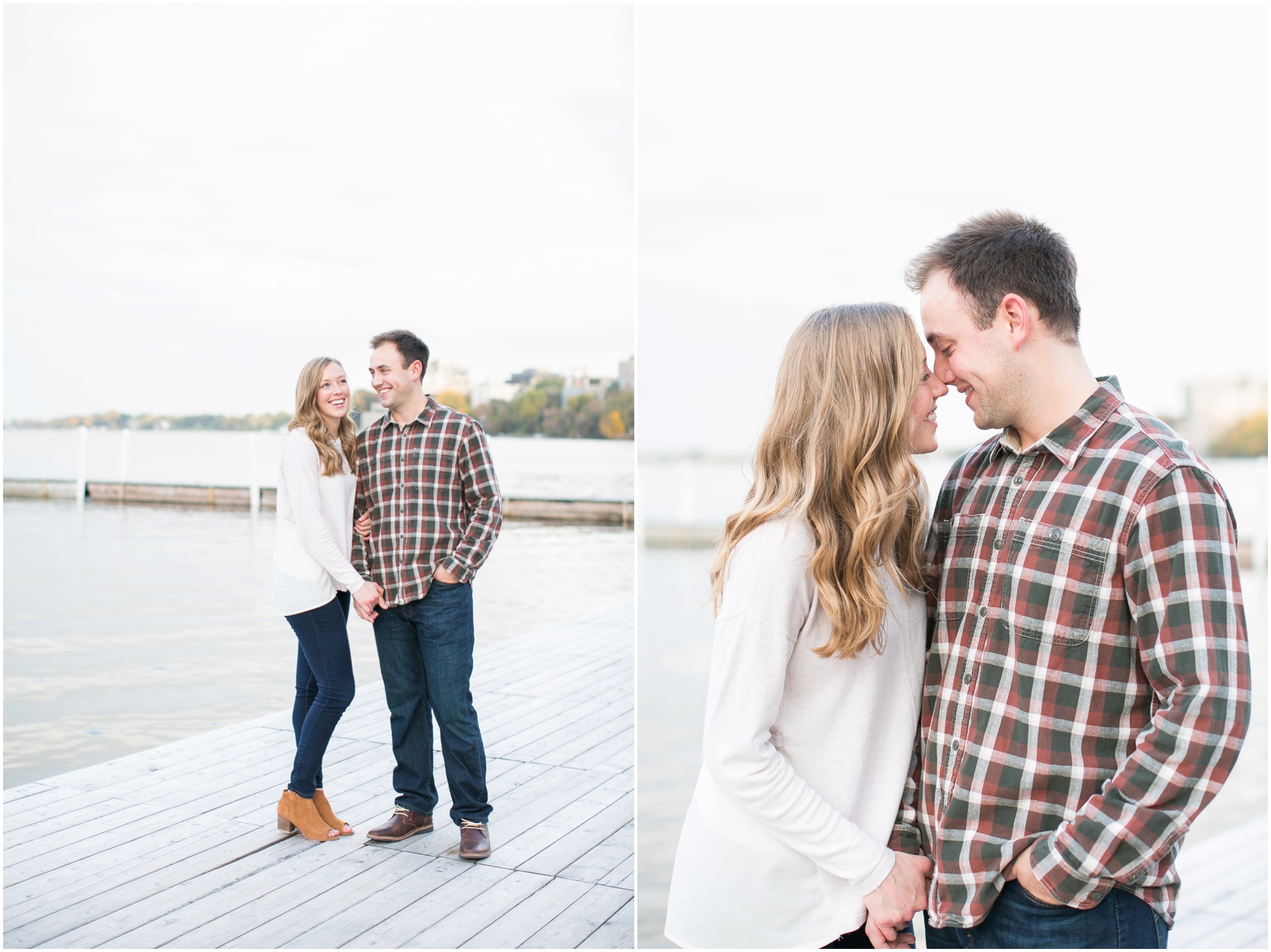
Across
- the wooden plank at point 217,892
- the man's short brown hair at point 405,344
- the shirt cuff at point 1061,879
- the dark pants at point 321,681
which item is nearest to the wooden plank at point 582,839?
the wooden plank at point 217,892

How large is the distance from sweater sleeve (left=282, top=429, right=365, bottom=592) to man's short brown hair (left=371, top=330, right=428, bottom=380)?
0.38 meters

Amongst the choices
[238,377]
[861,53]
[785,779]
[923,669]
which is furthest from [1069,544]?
[238,377]

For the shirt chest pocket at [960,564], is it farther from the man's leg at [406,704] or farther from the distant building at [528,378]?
the distant building at [528,378]

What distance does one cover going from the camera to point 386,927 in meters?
2.46

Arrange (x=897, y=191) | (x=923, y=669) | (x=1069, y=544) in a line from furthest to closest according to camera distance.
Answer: (x=897, y=191) → (x=923, y=669) → (x=1069, y=544)

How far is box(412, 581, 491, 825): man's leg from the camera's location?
2875 millimetres

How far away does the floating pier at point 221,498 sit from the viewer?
58.4 feet

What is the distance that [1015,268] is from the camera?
3.89 feet

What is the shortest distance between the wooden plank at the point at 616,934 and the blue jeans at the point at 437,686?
0.58m

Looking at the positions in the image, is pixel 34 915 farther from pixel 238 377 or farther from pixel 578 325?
pixel 238 377

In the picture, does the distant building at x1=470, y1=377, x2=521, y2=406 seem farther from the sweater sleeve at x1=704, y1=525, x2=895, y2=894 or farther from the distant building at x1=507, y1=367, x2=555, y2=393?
the sweater sleeve at x1=704, y1=525, x2=895, y2=894

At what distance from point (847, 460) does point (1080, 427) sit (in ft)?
0.93

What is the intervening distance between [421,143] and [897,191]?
449 inches

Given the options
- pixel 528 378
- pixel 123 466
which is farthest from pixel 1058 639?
pixel 123 466
